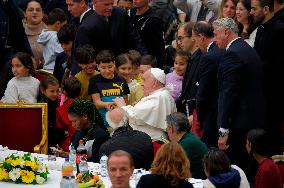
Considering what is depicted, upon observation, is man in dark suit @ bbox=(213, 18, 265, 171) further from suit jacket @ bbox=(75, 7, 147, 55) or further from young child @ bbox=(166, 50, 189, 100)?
suit jacket @ bbox=(75, 7, 147, 55)

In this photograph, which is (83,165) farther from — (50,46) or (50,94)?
(50,46)

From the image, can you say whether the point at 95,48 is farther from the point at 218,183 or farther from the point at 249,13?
the point at 218,183

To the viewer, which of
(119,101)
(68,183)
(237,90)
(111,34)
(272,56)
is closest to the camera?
(68,183)

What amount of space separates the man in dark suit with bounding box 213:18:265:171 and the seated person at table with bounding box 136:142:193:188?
220 cm

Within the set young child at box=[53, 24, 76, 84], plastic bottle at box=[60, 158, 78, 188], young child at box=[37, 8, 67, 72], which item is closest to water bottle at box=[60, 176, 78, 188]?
plastic bottle at box=[60, 158, 78, 188]

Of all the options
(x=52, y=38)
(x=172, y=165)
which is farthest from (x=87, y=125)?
(x=52, y=38)

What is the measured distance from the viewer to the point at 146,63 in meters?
13.8

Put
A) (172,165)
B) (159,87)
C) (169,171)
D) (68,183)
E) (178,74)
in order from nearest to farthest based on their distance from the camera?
1. (169,171)
2. (172,165)
3. (68,183)
4. (159,87)
5. (178,74)

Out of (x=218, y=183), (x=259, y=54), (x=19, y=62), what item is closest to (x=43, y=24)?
(x=19, y=62)

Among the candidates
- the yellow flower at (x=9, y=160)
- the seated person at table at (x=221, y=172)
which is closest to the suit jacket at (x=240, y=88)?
the seated person at table at (x=221, y=172)

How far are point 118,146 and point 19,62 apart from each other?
3.27 metres

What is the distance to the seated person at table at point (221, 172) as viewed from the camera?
10.1 m

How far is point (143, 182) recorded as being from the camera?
8883 mm

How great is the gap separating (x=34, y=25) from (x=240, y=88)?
17.3 feet
